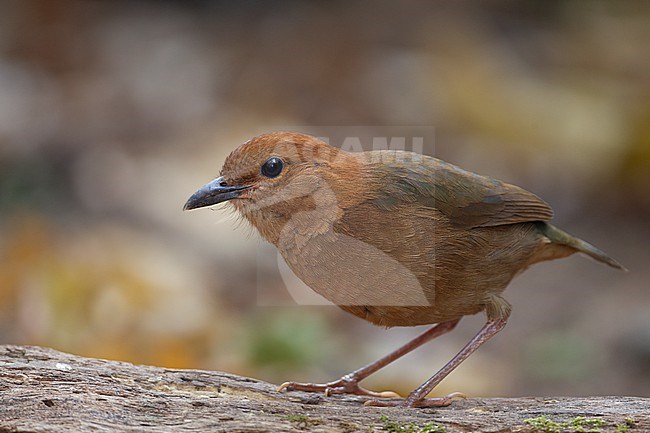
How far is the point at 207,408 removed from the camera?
12.2ft

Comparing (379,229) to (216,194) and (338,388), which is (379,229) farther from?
(338,388)

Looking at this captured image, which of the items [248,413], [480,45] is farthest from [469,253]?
[480,45]

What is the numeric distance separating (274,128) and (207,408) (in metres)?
6.15

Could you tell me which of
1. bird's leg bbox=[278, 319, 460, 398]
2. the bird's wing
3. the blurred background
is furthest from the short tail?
the blurred background

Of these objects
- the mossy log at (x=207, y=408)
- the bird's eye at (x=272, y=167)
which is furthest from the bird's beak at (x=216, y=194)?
the mossy log at (x=207, y=408)

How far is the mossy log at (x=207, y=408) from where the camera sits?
3.46m

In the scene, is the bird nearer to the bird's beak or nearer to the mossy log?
the bird's beak

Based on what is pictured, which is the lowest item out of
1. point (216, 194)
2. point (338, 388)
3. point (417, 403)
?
point (417, 403)

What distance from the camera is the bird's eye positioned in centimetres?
435

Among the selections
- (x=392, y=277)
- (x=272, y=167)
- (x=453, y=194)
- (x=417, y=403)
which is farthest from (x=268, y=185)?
(x=417, y=403)

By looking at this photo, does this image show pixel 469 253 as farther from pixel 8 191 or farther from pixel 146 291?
pixel 8 191

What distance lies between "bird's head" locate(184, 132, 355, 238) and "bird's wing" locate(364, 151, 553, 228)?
0.30 m

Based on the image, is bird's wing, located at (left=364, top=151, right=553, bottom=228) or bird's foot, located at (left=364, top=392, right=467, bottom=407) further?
bird's wing, located at (left=364, top=151, right=553, bottom=228)

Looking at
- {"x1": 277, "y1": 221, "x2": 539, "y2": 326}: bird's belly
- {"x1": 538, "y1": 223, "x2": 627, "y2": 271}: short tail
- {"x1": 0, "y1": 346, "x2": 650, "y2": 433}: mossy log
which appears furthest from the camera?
{"x1": 538, "y1": 223, "x2": 627, "y2": 271}: short tail
